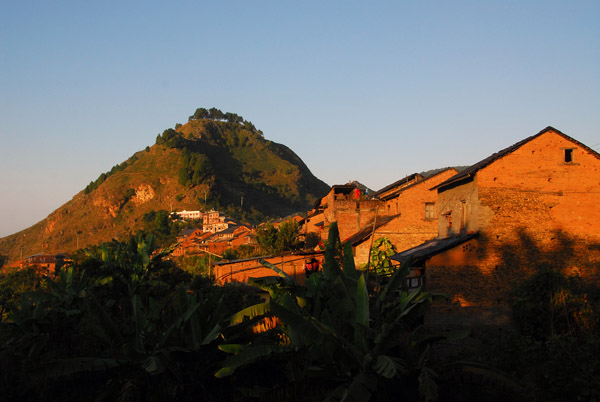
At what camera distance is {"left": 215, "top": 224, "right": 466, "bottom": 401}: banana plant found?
7.90m

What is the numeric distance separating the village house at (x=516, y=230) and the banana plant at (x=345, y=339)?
24.2ft

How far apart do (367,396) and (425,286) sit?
9937mm

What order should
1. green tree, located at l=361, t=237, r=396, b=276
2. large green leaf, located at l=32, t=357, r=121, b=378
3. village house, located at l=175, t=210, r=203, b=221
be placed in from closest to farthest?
1. large green leaf, located at l=32, t=357, r=121, b=378
2. green tree, located at l=361, t=237, r=396, b=276
3. village house, located at l=175, t=210, r=203, b=221

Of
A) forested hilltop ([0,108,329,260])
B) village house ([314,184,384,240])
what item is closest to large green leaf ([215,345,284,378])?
village house ([314,184,384,240])

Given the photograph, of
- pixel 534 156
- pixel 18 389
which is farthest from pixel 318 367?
pixel 534 156

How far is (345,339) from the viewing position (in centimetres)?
853

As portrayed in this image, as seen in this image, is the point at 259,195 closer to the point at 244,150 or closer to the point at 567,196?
the point at 244,150

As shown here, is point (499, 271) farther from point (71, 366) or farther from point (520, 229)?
point (71, 366)

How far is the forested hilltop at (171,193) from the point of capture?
125312 millimetres

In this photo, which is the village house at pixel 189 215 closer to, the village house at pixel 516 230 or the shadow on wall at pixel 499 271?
the village house at pixel 516 230

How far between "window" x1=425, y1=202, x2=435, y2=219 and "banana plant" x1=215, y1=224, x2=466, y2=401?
59.6ft

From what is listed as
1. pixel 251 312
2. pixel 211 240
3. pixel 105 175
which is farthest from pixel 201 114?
pixel 251 312

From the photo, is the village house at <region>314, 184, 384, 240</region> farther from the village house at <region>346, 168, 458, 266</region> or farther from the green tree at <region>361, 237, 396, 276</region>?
the green tree at <region>361, 237, 396, 276</region>

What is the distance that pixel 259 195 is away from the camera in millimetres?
140125
